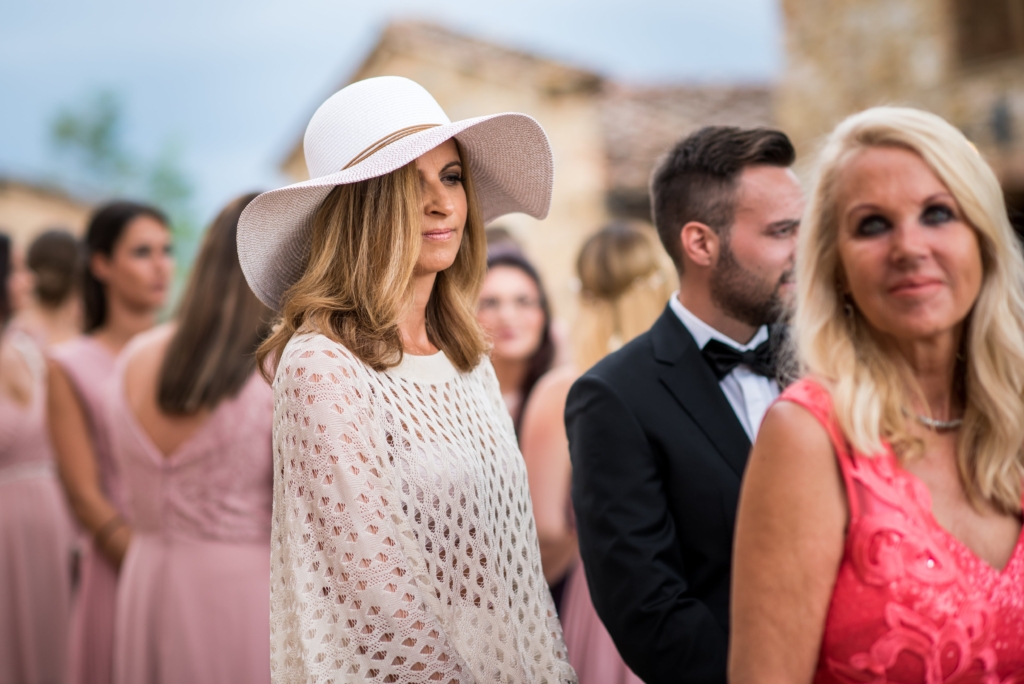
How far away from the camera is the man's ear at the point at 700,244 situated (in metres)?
2.80

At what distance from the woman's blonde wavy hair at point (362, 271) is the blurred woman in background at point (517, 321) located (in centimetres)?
229

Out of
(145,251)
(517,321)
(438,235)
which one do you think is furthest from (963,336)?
(145,251)

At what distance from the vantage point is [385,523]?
202 cm

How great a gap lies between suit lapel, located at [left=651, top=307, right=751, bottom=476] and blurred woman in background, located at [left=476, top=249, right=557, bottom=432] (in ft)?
6.24

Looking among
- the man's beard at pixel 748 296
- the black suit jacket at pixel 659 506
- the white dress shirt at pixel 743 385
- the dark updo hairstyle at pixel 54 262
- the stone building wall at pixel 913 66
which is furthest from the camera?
the stone building wall at pixel 913 66

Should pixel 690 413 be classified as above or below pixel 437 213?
below

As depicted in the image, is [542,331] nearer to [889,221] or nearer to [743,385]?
[743,385]

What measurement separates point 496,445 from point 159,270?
293cm

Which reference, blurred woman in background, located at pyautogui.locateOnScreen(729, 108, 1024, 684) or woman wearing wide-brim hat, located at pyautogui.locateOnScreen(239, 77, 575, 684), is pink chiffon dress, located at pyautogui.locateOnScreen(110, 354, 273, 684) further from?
blurred woman in background, located at pyautogui.locateOnScreen(729, 108, 1024, 684)

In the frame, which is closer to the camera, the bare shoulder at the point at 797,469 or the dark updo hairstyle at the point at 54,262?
the bare shoulder at the point at 797,469

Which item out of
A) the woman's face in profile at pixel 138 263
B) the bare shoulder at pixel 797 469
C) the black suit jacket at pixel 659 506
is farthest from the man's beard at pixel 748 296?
the woman's face in profile at pixel 138 263

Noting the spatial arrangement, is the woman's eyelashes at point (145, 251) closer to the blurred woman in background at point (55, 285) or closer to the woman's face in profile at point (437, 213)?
the blurred woman in background at point (55, 285)

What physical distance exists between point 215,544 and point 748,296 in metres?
2.05

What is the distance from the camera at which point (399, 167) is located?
2215 millimetres
